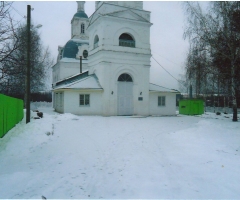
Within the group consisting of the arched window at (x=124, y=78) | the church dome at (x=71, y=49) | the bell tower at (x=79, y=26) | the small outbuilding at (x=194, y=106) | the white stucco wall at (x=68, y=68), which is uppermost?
the bell tower at (x=79, y=26)

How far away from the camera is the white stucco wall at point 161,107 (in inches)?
977

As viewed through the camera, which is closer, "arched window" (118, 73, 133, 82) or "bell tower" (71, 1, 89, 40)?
"arched window" (118, 73, 133, 82)

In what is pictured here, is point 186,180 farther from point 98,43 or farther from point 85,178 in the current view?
point 98,43

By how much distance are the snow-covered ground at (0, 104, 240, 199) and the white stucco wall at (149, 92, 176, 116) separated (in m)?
14.3

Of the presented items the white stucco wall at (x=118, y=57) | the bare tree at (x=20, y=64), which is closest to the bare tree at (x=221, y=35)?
the white stucco wall at (x=118, y=57)

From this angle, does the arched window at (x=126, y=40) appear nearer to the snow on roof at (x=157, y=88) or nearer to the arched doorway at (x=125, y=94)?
the arched doorway at (x=125, y=94)

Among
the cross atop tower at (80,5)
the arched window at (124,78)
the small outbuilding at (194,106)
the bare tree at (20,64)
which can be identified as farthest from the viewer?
the cross atop tower at (80,5)

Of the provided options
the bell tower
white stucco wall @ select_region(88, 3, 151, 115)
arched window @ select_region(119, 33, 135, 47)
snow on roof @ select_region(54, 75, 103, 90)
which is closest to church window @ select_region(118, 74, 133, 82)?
white stucco wall @ select_region(88, 3, 151, 115)

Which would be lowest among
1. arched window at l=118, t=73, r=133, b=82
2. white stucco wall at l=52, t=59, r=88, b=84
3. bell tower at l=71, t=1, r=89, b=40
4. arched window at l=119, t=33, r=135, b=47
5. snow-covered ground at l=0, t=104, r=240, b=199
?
snow-covered ground at l=0, t=104, r=240, b=199

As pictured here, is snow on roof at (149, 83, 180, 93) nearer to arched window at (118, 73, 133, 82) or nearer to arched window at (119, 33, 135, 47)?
arched window at (118, 73, 133, 82)

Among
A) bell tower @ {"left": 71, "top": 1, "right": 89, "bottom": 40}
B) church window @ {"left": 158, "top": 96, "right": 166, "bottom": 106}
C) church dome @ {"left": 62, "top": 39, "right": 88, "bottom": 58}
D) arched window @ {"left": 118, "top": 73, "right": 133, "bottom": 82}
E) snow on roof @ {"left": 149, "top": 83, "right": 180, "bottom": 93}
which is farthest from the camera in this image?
bell tower @ {"left": 71, "top": 1, "right": 89, "bottom": 40}

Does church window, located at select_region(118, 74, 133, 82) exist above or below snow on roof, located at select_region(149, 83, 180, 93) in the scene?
above

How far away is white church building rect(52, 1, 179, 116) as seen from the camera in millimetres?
22406

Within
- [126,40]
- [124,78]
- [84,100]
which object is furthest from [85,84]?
[126,40]
